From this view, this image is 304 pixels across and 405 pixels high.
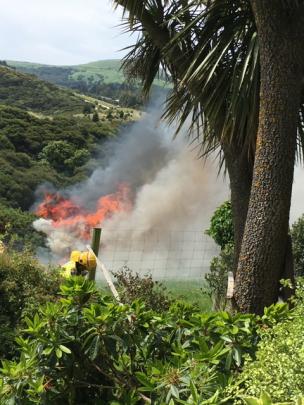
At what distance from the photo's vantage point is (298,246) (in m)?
8.52

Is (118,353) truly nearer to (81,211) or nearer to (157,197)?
(157,197)

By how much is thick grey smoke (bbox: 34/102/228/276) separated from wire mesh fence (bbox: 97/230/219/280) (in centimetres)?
6

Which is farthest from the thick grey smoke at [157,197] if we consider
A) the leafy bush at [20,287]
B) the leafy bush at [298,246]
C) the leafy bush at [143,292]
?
the leafy bush at [20,287]

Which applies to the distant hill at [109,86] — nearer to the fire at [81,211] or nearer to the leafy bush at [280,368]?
the leafy bush at [280,368]

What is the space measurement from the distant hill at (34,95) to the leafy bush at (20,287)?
53.6 meters

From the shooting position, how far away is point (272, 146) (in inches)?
154

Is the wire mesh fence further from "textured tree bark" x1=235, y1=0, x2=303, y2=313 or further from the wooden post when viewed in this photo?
"textured tree bark" x1=235, y1=0, x2=303, y2=313

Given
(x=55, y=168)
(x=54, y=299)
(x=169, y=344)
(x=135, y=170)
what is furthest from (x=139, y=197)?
(x=169, y=344)

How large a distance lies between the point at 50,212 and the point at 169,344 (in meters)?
27.3

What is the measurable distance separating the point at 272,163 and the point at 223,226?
5.33 metres

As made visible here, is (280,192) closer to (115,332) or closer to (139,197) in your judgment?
(115,332)

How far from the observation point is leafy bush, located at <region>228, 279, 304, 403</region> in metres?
1.97

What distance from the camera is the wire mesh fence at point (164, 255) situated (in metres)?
11.0

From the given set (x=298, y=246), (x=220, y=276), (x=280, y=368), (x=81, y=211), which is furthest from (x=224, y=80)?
(x=81, y=211)
